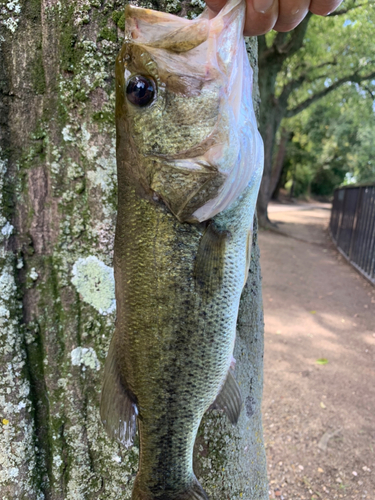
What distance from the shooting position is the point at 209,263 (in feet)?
4.36

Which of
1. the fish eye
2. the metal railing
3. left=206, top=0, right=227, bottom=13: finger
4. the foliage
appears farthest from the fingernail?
the foliage

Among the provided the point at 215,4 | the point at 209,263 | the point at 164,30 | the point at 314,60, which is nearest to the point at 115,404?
the point at 209,263

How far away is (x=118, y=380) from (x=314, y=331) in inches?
206

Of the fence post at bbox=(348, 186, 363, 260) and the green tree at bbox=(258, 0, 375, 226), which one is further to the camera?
the green tree at bbox=(258, 0, 375, 226)

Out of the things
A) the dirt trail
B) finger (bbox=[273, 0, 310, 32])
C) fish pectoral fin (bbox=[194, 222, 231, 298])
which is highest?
finger (bbox=[273, 0, 310, 32])

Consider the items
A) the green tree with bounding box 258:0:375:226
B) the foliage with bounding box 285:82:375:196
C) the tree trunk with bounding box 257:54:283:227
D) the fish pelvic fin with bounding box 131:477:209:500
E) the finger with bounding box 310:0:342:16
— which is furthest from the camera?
the foliage with bounding box 285:82:375:196

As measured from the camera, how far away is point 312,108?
23750 millimetres

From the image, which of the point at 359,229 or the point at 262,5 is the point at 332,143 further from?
the point at 262,5

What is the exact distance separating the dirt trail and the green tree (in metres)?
6.16

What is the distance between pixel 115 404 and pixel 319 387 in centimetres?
384

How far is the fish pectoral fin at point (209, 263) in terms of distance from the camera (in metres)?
1.33

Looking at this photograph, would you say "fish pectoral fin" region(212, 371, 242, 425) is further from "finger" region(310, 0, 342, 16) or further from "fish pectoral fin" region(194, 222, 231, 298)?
"finger" region(310, 0, 342, 16)

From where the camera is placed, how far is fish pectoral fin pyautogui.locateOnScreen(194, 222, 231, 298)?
133 centimetres

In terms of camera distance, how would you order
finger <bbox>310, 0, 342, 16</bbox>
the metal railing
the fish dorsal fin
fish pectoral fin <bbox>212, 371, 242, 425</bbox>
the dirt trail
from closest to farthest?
1. the fish dorsal fin
2. finger <bbox>310, 0, 342, 16</bbox>
3. fish pectoral fin <bbox>212, 371, 242, 425</bbox>
4. the dirt trail
5. the metal railing
